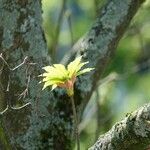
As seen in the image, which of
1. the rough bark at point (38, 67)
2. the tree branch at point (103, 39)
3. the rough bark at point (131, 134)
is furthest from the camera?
the tree branch at point (103, 39)

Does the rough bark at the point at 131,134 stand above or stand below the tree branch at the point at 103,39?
below

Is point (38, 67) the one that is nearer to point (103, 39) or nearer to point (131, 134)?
point (103, 39)

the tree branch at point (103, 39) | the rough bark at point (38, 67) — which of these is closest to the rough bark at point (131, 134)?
the rough bark at point (38, 67)

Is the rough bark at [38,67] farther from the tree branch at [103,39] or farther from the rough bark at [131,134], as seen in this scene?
the rough bark at [131,134]

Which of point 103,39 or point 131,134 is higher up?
point 103,39

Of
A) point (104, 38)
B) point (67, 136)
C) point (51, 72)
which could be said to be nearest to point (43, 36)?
point (104, 38)

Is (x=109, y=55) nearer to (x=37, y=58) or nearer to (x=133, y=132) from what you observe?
(x=37, y=58)

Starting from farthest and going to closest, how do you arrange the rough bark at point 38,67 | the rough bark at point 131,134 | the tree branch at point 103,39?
the tree branch at point 103,39 < the rough bark at point 38,67 < the rough bark at point 131,134

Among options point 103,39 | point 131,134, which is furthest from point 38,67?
point 131,134
